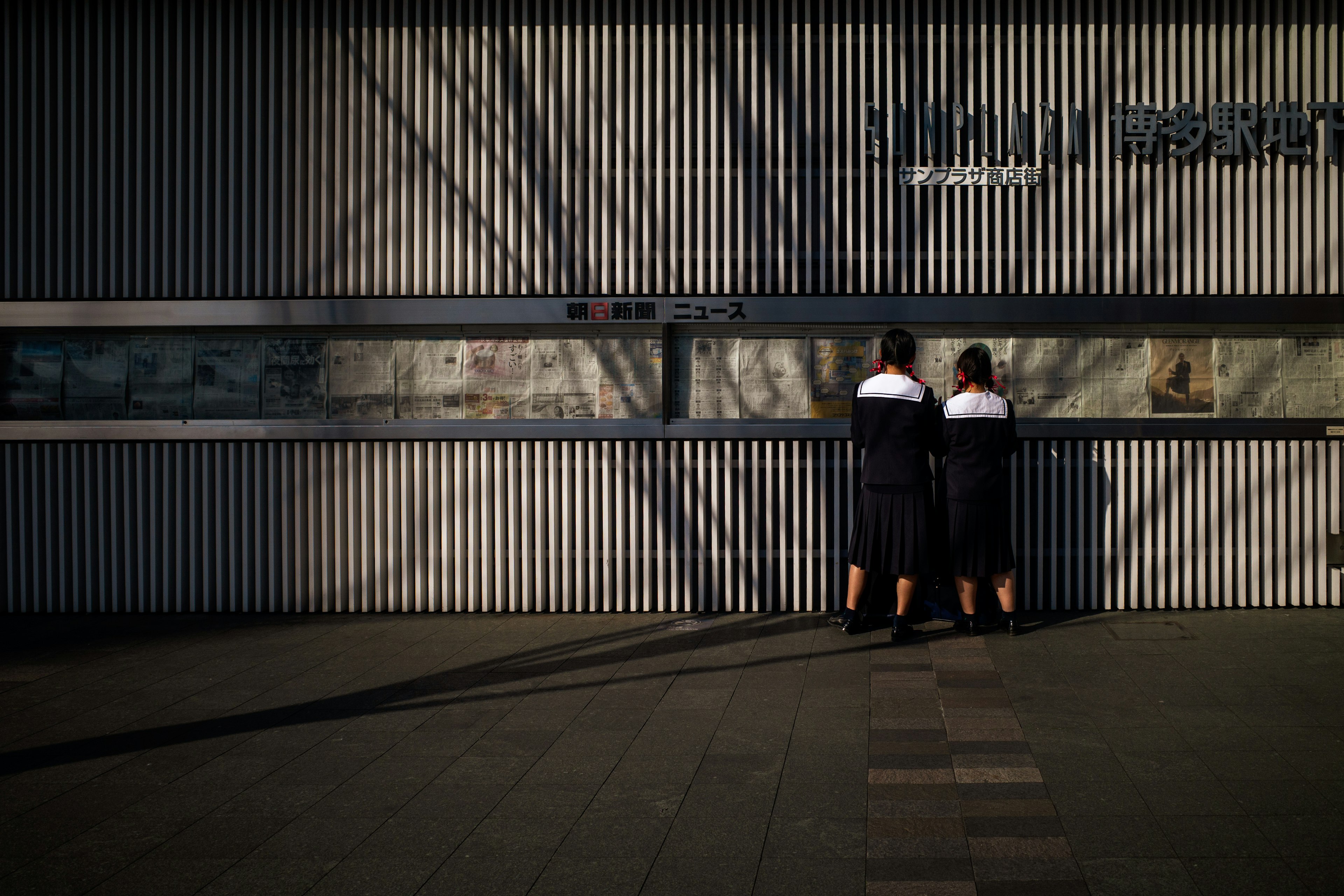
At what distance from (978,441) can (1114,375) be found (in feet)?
4.76

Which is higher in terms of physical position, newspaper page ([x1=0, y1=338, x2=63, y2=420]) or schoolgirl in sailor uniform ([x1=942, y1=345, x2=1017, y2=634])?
newspaper page ([x1=0, y1=338, x2=63, y2=420])

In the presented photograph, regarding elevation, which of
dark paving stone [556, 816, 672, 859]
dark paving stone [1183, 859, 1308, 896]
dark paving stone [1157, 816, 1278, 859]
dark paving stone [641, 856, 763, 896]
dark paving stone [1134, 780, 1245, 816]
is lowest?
dark paving stone [641, 856, 763, 896]

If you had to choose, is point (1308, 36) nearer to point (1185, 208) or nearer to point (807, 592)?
point (1185, 208)

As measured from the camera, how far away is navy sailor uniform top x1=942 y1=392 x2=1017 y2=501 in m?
5.88

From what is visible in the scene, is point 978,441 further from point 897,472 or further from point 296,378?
point 296,378

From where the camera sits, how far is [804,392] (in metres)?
6.70

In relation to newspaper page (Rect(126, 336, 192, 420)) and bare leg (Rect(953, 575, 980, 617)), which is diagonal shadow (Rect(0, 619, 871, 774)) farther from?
newspaper page (Rect(126, 336, 192, 420))

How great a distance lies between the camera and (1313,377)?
659cm

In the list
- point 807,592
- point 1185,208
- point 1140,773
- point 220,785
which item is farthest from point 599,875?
point 1185,208

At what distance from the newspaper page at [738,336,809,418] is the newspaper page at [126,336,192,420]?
156 inches

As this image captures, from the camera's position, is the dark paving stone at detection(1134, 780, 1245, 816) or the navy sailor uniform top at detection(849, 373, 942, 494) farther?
the navy sailor uniform top at detection(849, 373, 942, 494)

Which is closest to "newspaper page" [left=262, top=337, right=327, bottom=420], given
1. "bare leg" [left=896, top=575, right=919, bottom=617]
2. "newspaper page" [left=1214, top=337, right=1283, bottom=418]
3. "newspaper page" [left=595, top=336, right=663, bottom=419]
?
"newspaper page" [left=595, top=336, right=663, bottom=419]

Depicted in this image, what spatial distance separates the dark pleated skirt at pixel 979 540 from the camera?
19.3 ft

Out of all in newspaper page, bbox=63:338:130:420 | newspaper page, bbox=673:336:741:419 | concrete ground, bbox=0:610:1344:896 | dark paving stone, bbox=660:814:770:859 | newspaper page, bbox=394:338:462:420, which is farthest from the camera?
newspaper page, bbox=63:338:130:420
